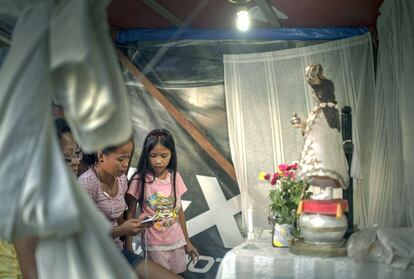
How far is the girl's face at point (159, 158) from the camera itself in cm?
332

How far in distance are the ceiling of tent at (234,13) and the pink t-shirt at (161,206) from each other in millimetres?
1277

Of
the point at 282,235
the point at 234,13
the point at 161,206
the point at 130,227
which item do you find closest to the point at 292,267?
the point at 282,235

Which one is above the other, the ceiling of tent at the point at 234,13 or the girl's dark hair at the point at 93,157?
the ceiling of tent at the point at 234,13

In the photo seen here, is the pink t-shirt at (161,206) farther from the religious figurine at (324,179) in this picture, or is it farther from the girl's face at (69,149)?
the religious figurine at (324,179)

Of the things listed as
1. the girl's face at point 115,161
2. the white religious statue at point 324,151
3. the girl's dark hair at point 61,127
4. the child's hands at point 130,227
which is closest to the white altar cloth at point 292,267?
the white religious statue at point 324,151

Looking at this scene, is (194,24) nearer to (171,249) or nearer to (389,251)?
(171,249)

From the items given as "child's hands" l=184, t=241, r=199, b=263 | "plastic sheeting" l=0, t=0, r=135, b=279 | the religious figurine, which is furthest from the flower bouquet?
"plastic sheeting" l=0, t=0, r=135, b=279

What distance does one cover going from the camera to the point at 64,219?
1145mm

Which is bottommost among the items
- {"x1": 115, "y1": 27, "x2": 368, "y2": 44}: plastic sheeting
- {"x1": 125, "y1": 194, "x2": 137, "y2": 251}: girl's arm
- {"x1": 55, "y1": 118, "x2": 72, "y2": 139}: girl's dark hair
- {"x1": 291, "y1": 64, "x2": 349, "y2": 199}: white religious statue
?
{"x1": 125, "y1": 194, "x2": 137, "y2": 251}: girl's arm

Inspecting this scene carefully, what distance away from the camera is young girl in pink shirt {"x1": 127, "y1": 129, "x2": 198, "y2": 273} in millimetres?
3266

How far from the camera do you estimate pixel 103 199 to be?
9.02 ft

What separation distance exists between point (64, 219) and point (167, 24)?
286 centimetres

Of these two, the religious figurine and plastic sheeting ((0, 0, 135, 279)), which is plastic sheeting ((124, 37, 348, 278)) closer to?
the religious figurine

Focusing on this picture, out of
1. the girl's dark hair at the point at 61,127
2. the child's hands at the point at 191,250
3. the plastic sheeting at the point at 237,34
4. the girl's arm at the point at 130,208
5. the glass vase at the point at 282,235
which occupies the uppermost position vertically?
the plastic sheeting at the point at 237,34
